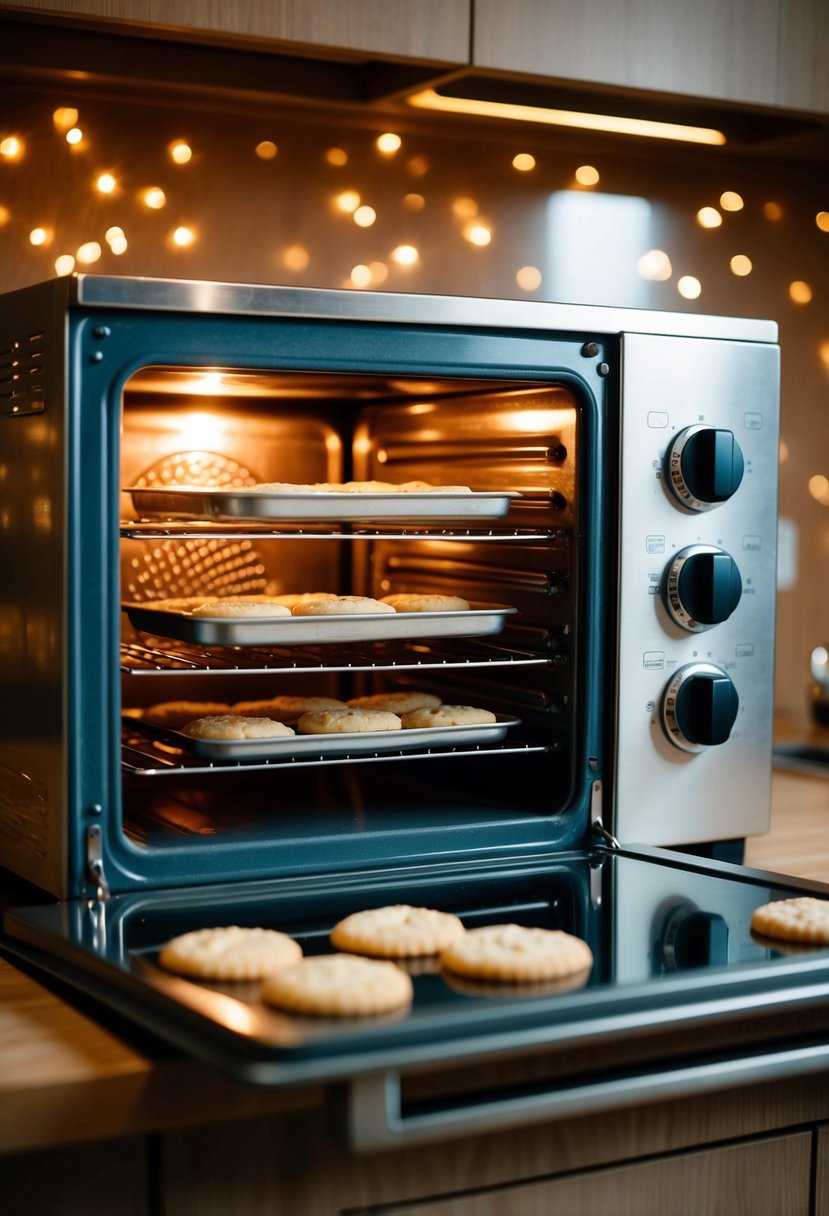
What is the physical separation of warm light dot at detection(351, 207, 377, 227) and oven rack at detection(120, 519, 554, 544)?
383 millimetres

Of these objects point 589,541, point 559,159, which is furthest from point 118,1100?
point 559,159

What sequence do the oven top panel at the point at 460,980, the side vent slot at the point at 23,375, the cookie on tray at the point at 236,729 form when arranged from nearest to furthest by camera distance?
1. the oven top panel at the point at 460,980
2. the side vent slot at the point at 23,375
3. the cookie on tray at the point at 236,729

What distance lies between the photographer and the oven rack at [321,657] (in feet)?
4.40

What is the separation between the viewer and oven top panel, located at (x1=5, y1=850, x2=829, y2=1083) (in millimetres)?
828

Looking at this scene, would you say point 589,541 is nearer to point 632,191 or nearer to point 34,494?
point 34,494

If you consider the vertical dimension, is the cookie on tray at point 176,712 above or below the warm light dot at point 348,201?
below

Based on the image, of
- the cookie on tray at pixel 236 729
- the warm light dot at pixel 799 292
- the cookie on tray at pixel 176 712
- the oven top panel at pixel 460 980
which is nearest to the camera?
the oven top panel at pixel 460 980

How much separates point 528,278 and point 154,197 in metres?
0.50

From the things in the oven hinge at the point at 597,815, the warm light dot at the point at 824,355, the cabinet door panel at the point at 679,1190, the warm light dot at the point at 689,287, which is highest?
the warm light dot at the point at 689,287

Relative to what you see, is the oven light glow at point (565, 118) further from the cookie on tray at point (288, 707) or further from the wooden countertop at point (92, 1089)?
the wooden countertop at point (92, 1089)

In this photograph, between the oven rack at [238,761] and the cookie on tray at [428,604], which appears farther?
the cookie on tray at [428,604]

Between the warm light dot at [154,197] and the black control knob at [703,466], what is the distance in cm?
67

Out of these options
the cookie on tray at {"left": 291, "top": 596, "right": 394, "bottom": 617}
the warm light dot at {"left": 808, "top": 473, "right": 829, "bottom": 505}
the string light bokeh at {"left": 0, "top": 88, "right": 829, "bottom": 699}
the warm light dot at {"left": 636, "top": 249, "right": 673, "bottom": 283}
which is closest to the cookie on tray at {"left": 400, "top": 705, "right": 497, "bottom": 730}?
the cookie on tray at {"left": 291, "top": 596, "right": 394, "bottom": 617}

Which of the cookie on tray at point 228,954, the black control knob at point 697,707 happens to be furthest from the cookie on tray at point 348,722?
the cookie on tray at point 228,954
